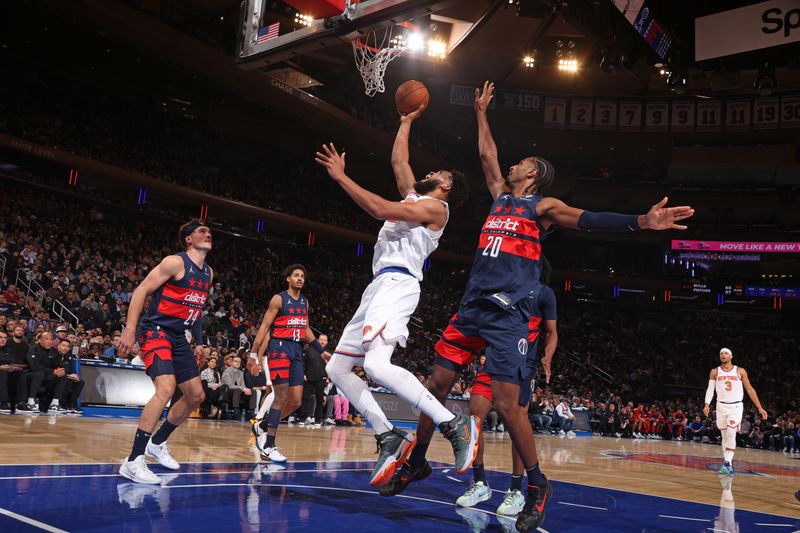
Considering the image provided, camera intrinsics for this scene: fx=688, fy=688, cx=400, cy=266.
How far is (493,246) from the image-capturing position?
4.70 m

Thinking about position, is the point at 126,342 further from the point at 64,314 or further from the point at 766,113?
the point at 766,113

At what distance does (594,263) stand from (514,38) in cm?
1649

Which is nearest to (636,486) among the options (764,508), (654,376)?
(764,508)

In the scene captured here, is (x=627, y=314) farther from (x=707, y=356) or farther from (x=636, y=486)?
(x=636, y=486)

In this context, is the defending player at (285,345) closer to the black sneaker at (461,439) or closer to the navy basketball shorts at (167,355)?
the navy basketball shorts at (167,355)

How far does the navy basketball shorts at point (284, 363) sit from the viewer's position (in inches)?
301

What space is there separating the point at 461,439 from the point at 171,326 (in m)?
2.73

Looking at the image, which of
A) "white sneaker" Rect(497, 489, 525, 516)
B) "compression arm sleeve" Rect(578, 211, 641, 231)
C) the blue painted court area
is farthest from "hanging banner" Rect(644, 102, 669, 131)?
"white sneaker" Rect(497, 489, 525, 516)

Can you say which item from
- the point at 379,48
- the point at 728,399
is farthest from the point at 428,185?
the point at 728,399

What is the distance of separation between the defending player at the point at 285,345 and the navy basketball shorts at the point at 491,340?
3.00 meters

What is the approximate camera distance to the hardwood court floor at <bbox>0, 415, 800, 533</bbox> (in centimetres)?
446

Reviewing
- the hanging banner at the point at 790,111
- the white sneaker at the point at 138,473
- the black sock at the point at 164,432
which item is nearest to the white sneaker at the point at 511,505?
the white sneaker at the point at 138,473

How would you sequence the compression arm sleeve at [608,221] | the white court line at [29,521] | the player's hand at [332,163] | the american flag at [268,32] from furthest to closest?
the american flag at [268,32] → the player's hand at [332,163] → the compression arm sleeve at [608,221] → the white court line at [29,521]

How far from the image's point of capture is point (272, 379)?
25.1 ft
